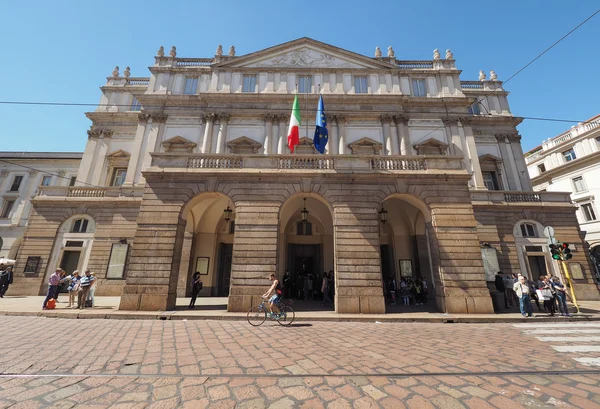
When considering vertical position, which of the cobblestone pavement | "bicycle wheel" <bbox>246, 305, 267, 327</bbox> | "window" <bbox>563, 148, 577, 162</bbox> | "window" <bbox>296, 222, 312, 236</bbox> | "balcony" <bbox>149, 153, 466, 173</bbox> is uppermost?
"window" <bbox>563, 148, 577, 162</bbox>

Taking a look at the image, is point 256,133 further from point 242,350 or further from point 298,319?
point 242,350

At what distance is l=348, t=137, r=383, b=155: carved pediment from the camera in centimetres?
2038

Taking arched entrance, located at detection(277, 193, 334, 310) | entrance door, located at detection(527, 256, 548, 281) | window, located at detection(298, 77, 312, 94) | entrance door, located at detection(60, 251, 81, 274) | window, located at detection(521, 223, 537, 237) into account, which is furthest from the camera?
window, located at detection(298, 77, 312, 94)

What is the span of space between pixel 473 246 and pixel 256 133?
16628 mm

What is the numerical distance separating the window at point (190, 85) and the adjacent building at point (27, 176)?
1918 centimetres

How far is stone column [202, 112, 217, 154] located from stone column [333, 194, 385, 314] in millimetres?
13064

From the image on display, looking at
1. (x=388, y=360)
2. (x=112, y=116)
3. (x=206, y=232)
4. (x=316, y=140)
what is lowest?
(x=388, y=360)

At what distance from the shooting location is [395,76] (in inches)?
891

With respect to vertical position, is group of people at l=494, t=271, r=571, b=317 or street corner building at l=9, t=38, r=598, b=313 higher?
street corner building at l=9, t=38, r=598, b=313

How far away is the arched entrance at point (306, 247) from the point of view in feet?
55.1

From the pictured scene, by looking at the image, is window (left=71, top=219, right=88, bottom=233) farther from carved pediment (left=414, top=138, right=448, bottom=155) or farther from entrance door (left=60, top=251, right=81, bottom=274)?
carved pediment (left=414, top=138, right=448, bottom=155)

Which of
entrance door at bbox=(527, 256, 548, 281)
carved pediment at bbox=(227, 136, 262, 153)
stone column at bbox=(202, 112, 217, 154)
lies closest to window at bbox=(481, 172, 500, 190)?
entrance door at bbox=(527, 256, 548, 281)

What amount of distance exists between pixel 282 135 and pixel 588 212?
35.0 meters

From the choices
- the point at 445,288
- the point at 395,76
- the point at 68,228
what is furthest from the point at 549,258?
the point at 68,228
